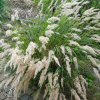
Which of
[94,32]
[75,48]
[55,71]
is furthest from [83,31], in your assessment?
[55,71]

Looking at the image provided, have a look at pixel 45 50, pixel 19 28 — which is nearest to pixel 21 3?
pixel 19 28

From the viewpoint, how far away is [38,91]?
14.4 feet

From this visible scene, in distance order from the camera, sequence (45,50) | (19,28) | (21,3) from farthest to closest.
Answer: (21,3)
(19,28)
(45,50)

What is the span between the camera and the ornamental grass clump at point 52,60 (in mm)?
4125

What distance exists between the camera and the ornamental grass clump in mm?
4125

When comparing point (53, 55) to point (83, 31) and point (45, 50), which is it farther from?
point (83, 31)

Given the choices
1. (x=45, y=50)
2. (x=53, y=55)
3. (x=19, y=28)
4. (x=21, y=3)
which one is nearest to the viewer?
(x=53, y=55)

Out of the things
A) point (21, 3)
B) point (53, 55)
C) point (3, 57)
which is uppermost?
point (53, 55)

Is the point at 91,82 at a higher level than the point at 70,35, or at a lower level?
lower

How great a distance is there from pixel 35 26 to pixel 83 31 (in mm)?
832

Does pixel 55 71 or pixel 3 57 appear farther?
pixel 3 57

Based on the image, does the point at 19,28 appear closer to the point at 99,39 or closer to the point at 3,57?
the point at 3,57

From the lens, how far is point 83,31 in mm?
5098

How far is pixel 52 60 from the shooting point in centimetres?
441
